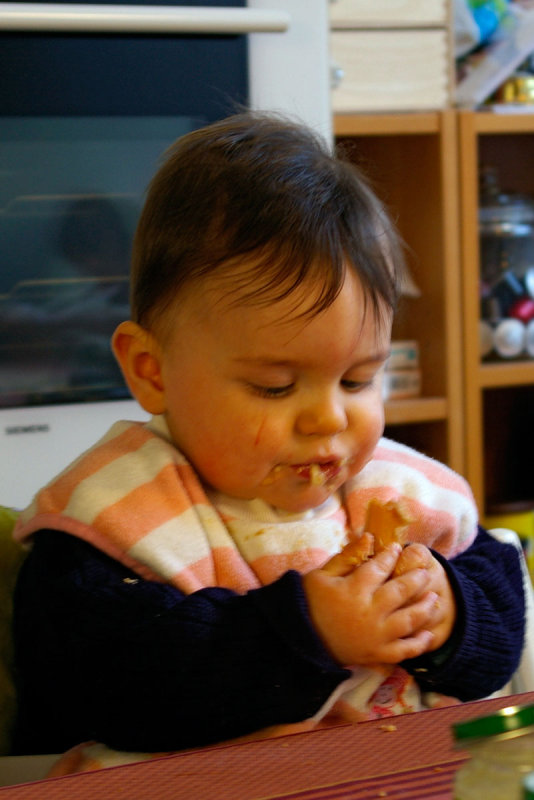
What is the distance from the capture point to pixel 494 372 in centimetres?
198

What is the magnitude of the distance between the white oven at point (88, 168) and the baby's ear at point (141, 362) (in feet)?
1.88

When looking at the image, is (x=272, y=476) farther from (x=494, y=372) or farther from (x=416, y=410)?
(x=494, y=372)

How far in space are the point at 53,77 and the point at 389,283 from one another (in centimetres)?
73

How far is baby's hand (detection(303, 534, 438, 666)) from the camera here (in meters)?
0.61

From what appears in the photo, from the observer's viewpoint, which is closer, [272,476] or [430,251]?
[272,476]

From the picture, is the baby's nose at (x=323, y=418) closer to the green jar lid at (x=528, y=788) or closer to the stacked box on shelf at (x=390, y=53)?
the green jar lid at (x=528, y=788)

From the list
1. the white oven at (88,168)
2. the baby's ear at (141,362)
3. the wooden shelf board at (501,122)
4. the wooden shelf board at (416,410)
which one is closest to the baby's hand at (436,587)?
the baby's ear at (141,362)

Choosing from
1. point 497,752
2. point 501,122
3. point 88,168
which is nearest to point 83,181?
point 88,168

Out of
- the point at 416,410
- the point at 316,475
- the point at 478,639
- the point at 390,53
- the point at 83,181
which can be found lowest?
the point at 416,410

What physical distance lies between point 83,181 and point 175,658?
887 mm

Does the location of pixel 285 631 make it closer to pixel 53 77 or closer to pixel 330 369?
pixel 330 369

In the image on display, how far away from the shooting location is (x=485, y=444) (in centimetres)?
252

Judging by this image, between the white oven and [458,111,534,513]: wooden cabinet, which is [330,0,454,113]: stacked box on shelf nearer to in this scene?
[458,111,534,513]: wooden cabinet

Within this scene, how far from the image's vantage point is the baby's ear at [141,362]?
2.51 ft
